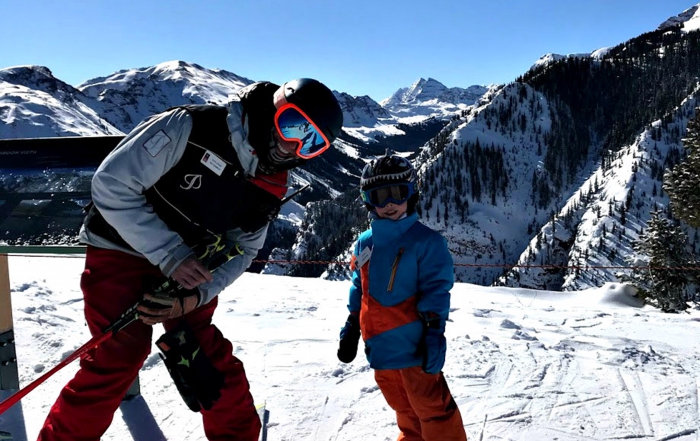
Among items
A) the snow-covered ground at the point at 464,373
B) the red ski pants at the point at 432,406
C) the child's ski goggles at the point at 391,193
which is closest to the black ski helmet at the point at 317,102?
the child's ski goggles at the point at 391,193

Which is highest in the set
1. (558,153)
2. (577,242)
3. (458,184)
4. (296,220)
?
(558,153)

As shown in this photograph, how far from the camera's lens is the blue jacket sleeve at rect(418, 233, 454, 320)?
2.45m

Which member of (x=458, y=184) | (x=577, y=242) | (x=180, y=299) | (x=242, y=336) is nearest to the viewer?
(x=180, y=299)

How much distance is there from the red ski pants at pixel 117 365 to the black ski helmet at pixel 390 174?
115 cm

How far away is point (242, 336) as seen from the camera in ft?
15.8

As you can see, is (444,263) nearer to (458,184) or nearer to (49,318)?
(49,318)

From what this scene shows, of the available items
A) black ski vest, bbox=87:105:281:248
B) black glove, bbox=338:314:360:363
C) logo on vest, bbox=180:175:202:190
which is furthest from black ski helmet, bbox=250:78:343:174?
black glove, bbox=338:314:360:363

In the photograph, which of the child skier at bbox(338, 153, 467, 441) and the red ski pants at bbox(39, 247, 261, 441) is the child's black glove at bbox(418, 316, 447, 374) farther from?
the red ski pants at bbox(39, 247, 261, 441)

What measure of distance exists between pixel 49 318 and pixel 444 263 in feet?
14.6

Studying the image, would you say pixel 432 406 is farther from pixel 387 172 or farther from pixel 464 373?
pixel 464 373

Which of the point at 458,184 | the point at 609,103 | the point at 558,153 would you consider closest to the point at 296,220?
the point at 458,184

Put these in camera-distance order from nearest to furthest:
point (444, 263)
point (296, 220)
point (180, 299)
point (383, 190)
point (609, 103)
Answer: point (180, 299)
point (444, 263)
point (383, 190)
point (609, 103)
point (296, 220)

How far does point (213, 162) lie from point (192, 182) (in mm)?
143

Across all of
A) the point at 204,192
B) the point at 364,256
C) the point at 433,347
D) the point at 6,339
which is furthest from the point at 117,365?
the point at 6,339
